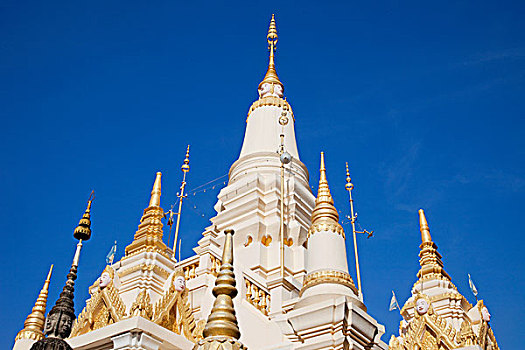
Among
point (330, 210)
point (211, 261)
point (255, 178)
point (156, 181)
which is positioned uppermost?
point (255, 178)

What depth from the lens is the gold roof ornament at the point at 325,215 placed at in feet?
35.1

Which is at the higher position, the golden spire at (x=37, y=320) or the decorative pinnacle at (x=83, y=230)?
the golden spire at (x=37, y=320)

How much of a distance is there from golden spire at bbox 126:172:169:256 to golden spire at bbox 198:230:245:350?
788cm

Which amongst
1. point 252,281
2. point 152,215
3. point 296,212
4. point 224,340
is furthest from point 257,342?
point 296,212

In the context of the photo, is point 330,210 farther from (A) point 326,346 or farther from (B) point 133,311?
(B) point 133,311

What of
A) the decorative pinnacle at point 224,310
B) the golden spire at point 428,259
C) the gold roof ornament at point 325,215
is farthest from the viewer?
the golden spire at point 428,259

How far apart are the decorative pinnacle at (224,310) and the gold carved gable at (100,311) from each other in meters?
6.18

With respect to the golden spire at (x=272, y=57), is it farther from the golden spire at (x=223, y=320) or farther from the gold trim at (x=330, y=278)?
the golden spire at (x=223, y=320)

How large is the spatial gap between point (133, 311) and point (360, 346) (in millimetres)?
4597

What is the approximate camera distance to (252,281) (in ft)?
43.7

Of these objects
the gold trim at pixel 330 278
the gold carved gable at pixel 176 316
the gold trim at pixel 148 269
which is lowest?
the gold trim at pixel 330 278

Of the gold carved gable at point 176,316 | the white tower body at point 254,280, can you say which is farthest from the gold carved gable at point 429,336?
the gold carved gable at point 176,316

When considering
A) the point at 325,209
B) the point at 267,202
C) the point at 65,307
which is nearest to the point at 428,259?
the point at 267,202

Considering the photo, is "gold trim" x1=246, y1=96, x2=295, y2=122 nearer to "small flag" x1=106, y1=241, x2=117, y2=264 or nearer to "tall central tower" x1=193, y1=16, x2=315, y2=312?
"tall central tower" x1=193, y1=16, x2=315, y2=312
